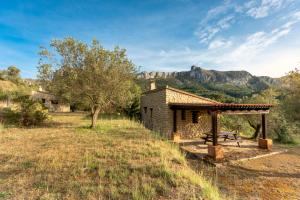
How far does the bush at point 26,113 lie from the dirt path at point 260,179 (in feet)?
44.5

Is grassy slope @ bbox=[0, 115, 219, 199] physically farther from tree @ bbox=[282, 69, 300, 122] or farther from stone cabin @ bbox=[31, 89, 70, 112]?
stone cabin @ bbox=[31, 89, 70, 112]

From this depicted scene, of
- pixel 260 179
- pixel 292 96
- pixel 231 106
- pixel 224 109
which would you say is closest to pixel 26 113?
pixel 224 109

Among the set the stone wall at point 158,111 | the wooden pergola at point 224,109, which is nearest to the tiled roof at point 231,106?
the wooden pergola at point 224,109

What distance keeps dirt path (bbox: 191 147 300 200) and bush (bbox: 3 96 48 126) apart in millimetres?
13577

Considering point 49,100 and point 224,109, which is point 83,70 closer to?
point 224,109

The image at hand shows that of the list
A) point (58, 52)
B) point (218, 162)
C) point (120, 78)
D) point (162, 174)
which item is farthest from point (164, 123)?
point (58, 52)

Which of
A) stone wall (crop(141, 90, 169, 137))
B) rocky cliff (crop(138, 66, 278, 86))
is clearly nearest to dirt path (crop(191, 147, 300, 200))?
stone wall (crop(141, 90, 169, 137))

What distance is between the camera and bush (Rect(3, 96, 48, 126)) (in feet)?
45.1

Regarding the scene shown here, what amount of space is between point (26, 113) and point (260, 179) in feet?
51.4

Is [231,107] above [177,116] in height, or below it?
above

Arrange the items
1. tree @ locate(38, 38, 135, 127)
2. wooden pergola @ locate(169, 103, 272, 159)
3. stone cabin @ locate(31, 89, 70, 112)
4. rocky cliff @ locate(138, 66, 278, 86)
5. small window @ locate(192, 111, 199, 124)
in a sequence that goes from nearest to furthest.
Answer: wooden pergola @ locate(169, 103, 272, 159) < tree @ locate(38, 38, 135, 127) < small window @ locate(192, 111, 199, 124) < stone cabin @ locate(31, 89, 70, 112) < rocky cliff @ locate(138, 66, 278, 86)

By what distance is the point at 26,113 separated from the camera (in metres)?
13.8

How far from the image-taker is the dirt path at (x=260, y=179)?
4.82 meters

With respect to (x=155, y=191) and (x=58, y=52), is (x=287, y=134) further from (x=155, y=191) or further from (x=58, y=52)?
(x=58, y=52)
